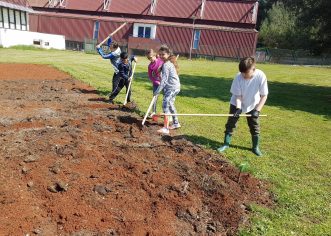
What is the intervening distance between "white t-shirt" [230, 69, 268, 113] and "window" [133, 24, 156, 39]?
123 ft

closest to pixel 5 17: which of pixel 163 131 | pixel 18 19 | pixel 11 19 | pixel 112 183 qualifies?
pixel 11 19

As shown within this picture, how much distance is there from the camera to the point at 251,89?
21.3ft

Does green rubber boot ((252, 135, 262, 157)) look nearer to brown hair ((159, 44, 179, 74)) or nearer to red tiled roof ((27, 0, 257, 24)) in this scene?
brown hair ((159, 44, 179, 74))

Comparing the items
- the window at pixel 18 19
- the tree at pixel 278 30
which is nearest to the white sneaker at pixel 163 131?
A: the window at pixel 18 19

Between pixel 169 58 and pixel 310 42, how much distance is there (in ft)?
39.0

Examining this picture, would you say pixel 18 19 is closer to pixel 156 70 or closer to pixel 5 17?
pixel 5 17

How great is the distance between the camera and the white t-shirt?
641cm

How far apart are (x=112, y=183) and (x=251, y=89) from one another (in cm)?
315

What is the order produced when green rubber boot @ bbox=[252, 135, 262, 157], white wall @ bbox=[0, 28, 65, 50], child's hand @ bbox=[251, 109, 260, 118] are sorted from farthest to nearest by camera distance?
white wall @ bbox=[0, 28, 65, 50]
green rubber boot @ bbox=[252, 135, 262, 157]
child's hand @ bbox=[251, 109, 260, 118]

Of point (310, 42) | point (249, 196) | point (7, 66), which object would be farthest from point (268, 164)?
point (7, 66)

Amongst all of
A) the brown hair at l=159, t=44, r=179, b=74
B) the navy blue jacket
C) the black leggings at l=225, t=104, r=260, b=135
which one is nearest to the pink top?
the brown hair at l=159, t=44, r=179, b=74

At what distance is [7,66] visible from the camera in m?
16.9

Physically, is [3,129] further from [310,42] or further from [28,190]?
[310,42]

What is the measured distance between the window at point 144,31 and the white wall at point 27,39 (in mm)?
8586
